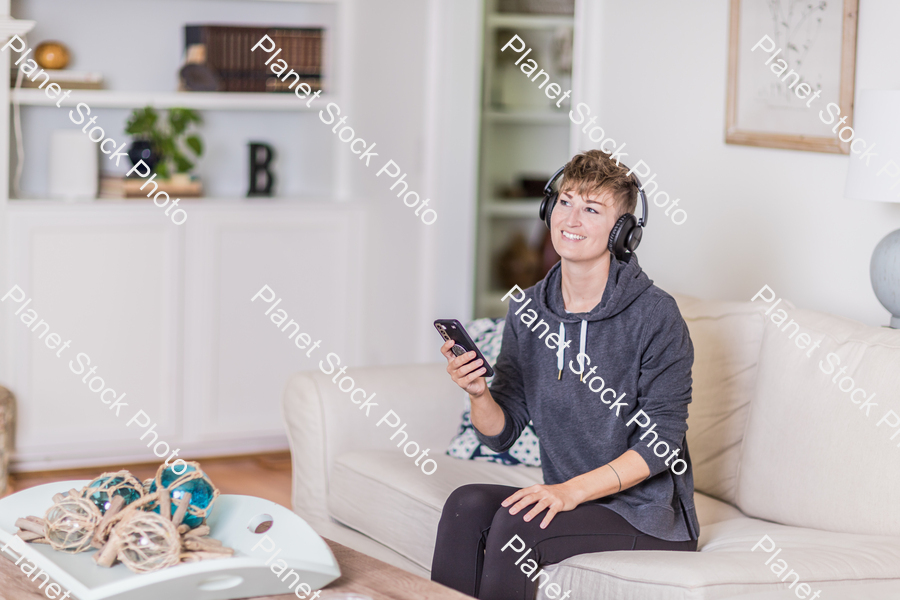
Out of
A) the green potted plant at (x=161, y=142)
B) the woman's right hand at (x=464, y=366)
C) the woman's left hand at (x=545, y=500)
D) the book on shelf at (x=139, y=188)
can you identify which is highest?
the green potted plant at (x=161, y=142)

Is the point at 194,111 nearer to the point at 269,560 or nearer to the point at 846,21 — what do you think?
the point at 846,21

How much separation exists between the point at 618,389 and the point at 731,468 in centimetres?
50

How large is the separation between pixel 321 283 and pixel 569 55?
49.8 inches

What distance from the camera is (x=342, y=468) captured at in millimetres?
2352

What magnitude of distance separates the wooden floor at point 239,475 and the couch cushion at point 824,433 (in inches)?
65.6

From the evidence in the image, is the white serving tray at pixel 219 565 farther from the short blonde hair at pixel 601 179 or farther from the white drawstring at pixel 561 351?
the short blonde hair at pixel 601 179

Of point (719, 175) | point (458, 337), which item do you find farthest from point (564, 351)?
point (719, 175)

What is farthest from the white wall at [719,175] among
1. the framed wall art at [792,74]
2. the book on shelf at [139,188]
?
the book on shelf at [139,188]

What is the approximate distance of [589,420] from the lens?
6.14ft

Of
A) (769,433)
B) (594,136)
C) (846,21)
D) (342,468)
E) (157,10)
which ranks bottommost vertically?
(342,468)

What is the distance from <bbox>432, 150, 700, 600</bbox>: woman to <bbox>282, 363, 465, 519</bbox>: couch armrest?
0.55 meters

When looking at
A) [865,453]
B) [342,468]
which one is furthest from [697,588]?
[342,468]

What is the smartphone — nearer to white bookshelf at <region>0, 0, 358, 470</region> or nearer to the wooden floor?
the wooden floor

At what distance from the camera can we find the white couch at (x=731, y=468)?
1719 mm
